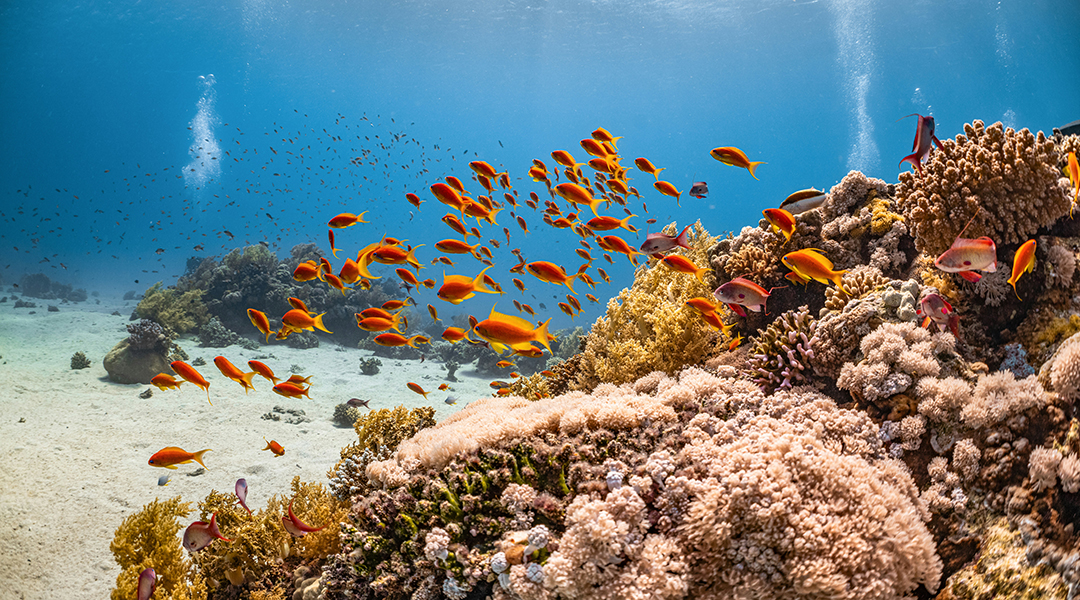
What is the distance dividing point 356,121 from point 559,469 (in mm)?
112823

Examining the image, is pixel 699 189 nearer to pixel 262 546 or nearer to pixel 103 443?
pixel 262 546

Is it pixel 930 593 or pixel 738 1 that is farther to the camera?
pixel 738 1

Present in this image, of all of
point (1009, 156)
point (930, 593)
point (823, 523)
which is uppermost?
point (1009, 156)

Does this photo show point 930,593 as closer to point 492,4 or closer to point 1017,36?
point 492,4

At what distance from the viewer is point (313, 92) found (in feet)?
268

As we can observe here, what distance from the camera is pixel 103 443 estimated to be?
850 cm

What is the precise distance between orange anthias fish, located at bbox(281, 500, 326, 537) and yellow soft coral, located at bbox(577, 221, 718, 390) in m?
3.36

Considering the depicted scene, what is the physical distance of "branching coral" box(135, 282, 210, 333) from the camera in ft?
55.1

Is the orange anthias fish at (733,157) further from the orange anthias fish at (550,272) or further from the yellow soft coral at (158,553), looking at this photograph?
the yellow soft coral at (158,553)

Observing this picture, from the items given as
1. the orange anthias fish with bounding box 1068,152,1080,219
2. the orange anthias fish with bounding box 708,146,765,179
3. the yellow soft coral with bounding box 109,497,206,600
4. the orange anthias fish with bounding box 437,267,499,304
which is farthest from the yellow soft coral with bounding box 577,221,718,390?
the yellow soft coral with bounding box 109,497,206,600

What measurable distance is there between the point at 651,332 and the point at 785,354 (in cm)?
161

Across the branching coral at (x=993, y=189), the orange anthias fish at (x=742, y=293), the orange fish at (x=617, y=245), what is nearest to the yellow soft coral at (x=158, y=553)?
the orange anthias fish at (x=742, y=293)

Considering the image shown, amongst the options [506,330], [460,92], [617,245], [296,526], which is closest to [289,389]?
[296,526]

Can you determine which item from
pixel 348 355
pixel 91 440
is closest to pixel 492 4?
pixel 348 355
